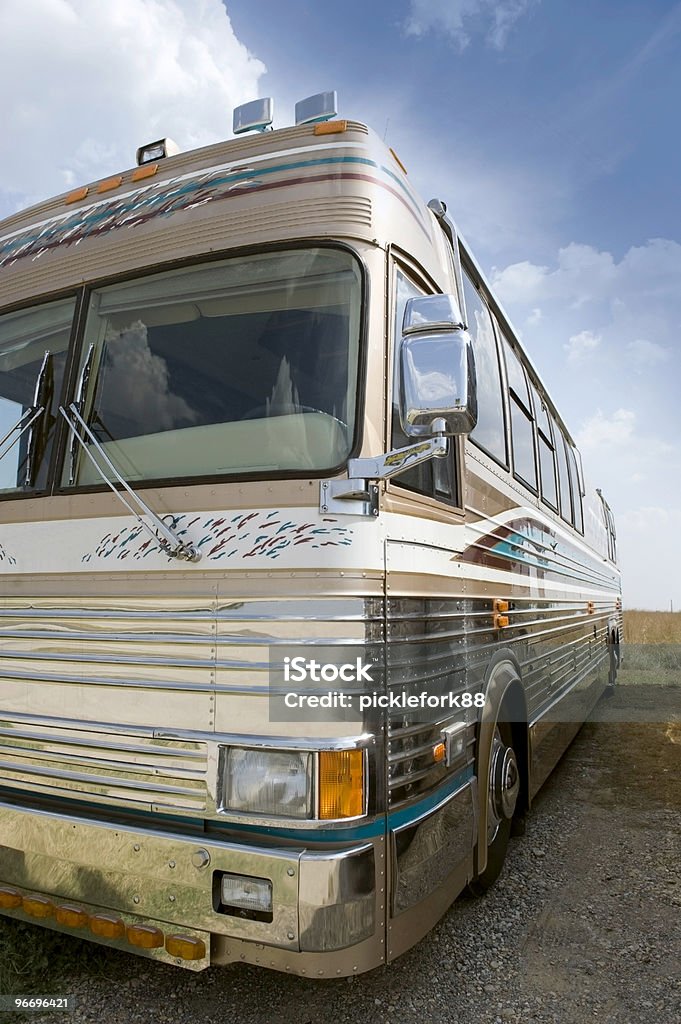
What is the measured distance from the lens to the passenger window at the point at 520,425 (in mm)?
4798

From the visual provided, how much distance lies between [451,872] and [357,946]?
75 centimetres

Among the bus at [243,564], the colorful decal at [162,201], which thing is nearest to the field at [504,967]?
the bus at [243,564]

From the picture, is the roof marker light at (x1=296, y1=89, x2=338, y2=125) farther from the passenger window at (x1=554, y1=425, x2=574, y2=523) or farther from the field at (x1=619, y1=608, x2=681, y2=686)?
the field at (x1=619, y1=608, x2=681, y2=686)

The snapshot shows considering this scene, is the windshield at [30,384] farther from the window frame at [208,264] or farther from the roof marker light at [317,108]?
the roof marker light at [317,108]

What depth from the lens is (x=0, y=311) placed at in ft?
11.1

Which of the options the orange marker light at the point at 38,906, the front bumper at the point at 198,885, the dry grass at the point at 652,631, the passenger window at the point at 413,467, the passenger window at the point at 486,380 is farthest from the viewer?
the dry grass at the point at 652,631

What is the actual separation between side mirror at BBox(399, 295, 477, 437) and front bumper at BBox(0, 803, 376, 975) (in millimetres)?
1357

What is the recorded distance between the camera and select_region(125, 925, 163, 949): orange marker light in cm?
239

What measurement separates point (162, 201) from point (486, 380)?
6.40 ft

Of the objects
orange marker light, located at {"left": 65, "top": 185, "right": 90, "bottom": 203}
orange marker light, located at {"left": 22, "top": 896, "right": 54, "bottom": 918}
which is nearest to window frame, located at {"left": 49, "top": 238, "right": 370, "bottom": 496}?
orange marker light, located at {"left": 65, "top": 185, "right": 90, "bottom": 203}

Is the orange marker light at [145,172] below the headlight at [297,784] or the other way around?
the other way around

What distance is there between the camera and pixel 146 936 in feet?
7.86

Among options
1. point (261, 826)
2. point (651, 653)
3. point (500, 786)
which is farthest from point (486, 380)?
point (651, 653)

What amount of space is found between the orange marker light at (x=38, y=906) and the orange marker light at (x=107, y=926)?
0.61 feet
